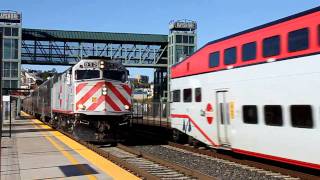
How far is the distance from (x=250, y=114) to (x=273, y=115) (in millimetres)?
1177

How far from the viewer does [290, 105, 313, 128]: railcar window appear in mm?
10883

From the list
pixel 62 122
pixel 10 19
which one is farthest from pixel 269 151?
pixel 10 19

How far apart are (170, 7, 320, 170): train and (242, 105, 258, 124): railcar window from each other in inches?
1.1

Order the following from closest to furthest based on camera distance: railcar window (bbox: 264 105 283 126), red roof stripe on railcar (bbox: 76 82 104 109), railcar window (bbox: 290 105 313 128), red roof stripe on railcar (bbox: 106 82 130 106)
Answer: railcar window (bbox: 290 105 313 128)
railcar window (bbox: 264 105 283 126)
red roof stripe on railcar (bbox: 76 82 104 109)
red roof stripe on railcar (bbox: 106 82 130 106)

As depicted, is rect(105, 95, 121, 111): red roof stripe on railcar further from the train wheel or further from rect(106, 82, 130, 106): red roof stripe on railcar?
the train wheel

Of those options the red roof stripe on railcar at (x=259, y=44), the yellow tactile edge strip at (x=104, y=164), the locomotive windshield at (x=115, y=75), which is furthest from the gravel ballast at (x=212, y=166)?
the locomotive windshield at (x=115, y=75)

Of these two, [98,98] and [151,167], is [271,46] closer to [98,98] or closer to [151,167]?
[151,167]

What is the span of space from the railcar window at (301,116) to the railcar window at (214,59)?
4536 millimetres

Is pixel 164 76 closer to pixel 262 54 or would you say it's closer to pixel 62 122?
pixel 62 122

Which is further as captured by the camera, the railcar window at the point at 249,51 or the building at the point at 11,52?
the building at the point at 11,52

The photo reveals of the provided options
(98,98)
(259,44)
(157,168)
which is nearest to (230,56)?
(259,44)

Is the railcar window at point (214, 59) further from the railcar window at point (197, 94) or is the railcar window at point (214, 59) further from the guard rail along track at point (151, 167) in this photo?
the guard rail along track at point (151, 167)

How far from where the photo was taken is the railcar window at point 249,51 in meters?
13.5

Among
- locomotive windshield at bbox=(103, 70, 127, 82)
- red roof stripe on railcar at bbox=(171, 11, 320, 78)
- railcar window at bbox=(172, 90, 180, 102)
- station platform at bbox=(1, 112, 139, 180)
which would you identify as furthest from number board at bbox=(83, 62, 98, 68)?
red roof stripe on railcar at bbox=(171, 11, 320, 78)
